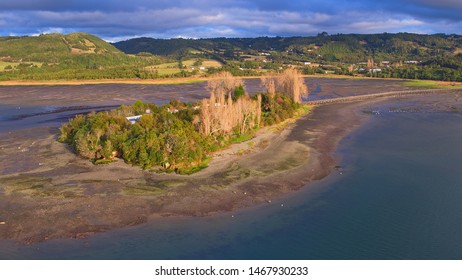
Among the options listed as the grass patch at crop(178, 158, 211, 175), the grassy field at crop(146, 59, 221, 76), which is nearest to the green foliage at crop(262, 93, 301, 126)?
the grass patch at crop(178, 158, 211, 175)

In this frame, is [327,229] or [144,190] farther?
[144,190]

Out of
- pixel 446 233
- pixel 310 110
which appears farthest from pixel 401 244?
pixel 310 110

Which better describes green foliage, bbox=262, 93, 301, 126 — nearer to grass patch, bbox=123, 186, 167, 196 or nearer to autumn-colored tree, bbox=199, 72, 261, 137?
autumn-colored tree, bbox=199, 72, 261, 137

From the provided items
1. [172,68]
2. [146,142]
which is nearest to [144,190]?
[146,142]

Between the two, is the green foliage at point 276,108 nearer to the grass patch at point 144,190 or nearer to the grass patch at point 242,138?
the grass patch at point 242,138

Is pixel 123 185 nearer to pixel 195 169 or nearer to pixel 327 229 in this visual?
pixel 195 169

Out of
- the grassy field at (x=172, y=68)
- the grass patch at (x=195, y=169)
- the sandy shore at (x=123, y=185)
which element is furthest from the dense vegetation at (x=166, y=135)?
the grassy field at (x=172, y=68)
